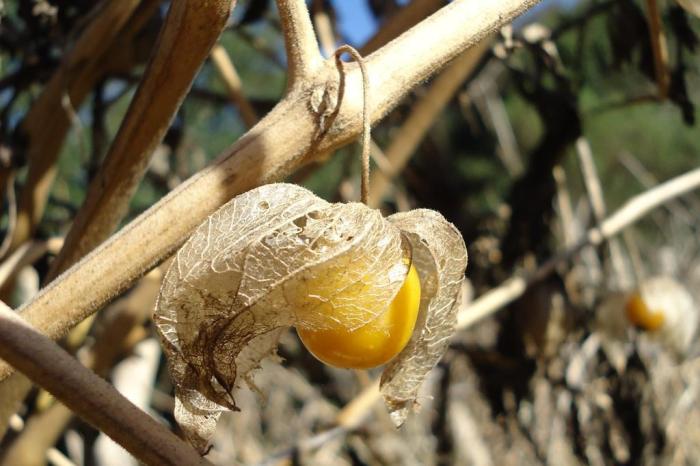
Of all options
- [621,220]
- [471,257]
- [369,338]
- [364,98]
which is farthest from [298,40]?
[471,257]

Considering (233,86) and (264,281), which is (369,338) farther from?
(233,86)

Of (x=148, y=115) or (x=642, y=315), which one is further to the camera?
(x=642, y=315)

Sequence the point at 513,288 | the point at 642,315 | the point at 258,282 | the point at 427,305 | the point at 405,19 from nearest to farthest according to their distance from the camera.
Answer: the point at 258,282 < the point at 427,305 < the point at 405,19 < the point at 513,288 < the point at 642,315

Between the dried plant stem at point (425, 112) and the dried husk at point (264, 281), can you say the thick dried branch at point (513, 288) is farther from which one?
the dried husk at point (264, 281)

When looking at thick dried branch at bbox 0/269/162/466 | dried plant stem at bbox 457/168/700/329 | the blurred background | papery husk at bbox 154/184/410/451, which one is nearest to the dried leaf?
the blurred background

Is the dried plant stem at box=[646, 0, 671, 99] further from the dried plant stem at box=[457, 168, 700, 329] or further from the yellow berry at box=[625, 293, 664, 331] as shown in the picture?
the yellow berry at box=[625, 293, 664, 331]

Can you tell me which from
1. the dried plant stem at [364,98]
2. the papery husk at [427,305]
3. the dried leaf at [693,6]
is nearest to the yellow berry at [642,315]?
the dried leaf at [693,6]
